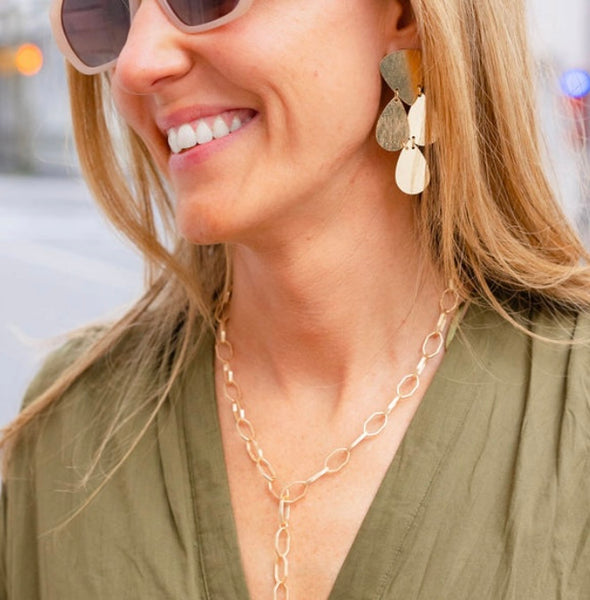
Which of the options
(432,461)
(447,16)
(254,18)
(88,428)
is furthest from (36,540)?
(447,16)

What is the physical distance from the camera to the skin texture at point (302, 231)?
112 centimetres

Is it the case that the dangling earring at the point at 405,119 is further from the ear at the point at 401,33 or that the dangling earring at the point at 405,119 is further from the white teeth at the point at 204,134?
the white teeth at the point at 204,134

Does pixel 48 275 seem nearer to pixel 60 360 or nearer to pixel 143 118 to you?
pixel 60 360

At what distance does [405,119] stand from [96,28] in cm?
40

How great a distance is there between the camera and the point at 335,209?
123 cm

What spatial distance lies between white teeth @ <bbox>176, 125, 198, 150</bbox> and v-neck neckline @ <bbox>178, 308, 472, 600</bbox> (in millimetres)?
368

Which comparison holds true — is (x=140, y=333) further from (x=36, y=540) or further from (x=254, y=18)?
(x=254, y=18)

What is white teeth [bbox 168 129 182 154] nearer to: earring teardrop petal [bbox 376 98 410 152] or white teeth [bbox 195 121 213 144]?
white teeth [bbox 195 121 213 144]

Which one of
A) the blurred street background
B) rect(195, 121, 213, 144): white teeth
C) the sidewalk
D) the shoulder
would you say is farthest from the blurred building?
rect(195, 121, 213, 144): white teeth

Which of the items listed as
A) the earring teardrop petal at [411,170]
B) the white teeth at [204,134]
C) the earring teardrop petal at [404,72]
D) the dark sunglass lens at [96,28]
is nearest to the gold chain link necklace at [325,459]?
the earring teardrop petal at [411,170]

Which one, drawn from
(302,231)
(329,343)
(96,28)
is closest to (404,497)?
(329,343)

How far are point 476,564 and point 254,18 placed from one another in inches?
24.4

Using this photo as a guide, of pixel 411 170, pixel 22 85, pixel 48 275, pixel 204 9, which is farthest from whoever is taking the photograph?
pixel 22 85

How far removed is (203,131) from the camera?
1.16 metres
